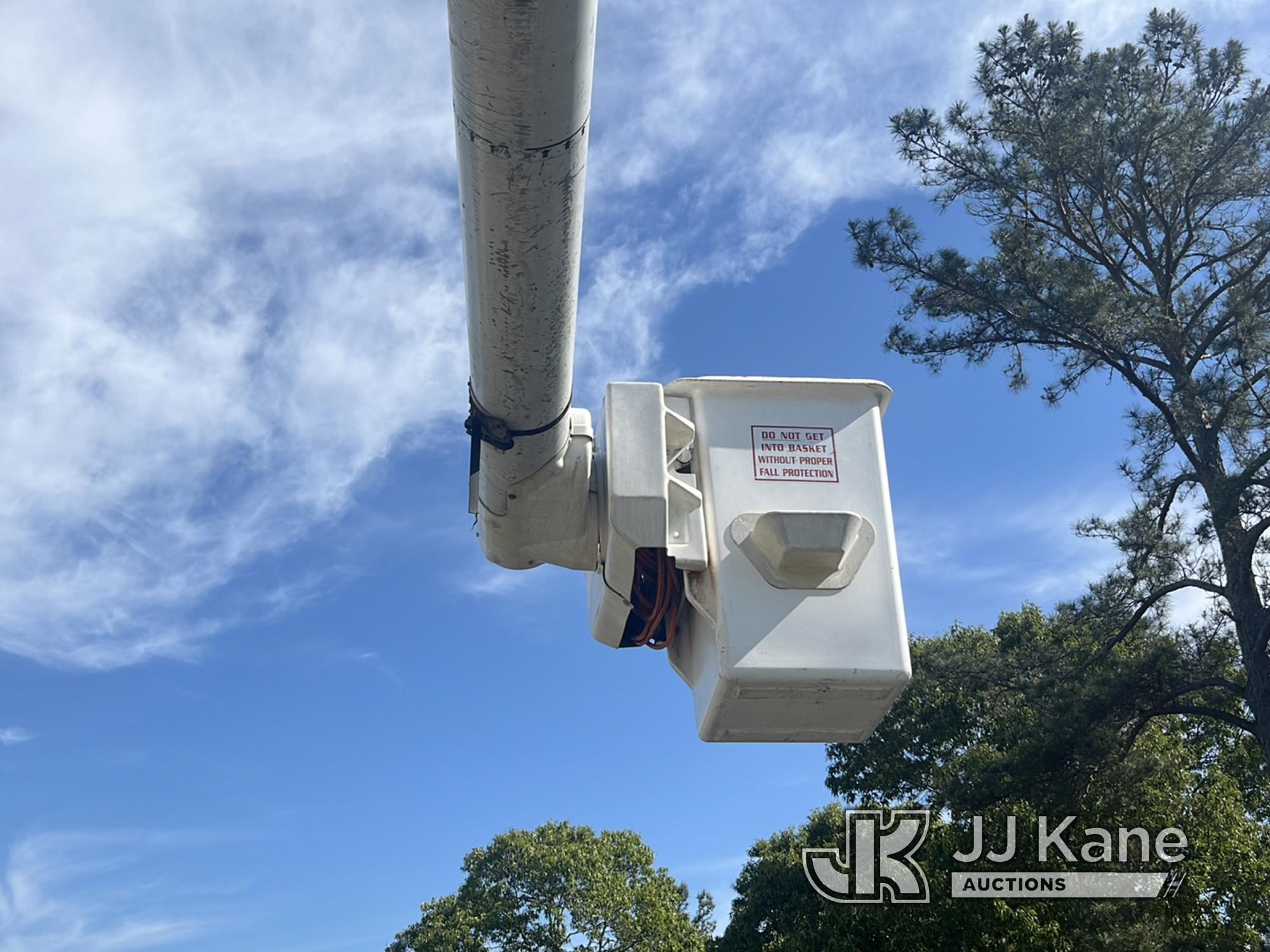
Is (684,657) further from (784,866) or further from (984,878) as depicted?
(784,866)

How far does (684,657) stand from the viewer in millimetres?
3160

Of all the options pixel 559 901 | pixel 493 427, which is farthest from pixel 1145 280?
pixel 559 901

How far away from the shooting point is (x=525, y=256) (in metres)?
2.16

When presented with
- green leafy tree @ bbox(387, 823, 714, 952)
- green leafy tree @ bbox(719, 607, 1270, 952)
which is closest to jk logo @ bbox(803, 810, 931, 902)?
green leafy tree @ bbox(719, 607, 1270, 952)

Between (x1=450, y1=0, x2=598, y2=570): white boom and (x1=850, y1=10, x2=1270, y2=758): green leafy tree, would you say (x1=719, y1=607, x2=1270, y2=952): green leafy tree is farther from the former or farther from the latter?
(x1=450, y1=0, x2=598, y2=570): white boom

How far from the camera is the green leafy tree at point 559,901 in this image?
21.5m

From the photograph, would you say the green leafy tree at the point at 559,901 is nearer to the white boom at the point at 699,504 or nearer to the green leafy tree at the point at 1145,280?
the green leafy tree at the point at 1145,280

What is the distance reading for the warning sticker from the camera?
2.98 meters

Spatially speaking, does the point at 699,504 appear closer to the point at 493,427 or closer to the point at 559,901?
the point at 493,427

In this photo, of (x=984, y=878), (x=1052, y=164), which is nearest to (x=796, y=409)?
(x=1052, y=164)

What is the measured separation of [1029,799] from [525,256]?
9.43m

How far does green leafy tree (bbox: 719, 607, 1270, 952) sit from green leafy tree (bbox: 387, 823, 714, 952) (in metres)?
3.45

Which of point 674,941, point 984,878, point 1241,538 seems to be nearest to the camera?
point 1241,538

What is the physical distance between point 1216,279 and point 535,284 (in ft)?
34.2
